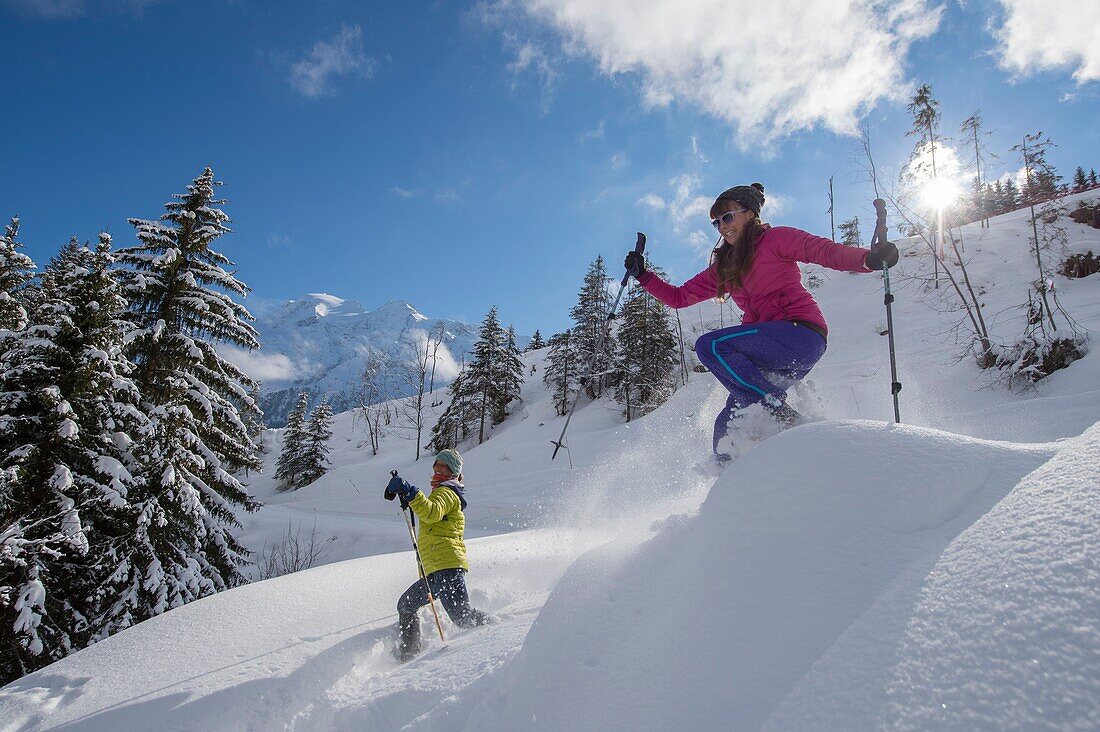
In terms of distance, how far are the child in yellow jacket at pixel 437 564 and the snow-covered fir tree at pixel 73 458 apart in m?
7.02

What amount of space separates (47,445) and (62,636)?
3185 mm

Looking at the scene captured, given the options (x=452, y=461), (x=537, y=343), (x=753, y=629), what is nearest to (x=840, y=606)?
(x=753, y=629)

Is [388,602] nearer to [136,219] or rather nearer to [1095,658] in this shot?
[1095,658]

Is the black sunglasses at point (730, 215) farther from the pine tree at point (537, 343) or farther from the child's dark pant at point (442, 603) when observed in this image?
the pine tree at point (537, 343)

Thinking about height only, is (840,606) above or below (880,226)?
below

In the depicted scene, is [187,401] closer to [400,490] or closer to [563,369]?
[400,490]

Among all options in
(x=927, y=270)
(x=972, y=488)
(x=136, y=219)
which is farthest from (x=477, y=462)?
(x=927, y=270)

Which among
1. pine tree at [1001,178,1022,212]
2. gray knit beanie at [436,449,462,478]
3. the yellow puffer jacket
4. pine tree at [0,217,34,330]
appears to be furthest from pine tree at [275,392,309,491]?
pine tree at [1001,178,1022,212]

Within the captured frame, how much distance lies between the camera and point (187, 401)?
33.3 ft

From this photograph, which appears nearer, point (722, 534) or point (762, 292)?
point (722, 534)

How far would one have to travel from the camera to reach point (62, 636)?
308 inches

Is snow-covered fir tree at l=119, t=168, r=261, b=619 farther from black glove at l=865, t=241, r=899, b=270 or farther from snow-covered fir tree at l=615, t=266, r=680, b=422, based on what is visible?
snow-covered fir tree at l=615, t=266, r=680, b=422

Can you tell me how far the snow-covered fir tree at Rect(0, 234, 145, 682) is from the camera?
25.3 ft

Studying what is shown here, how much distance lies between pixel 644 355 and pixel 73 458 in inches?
987
